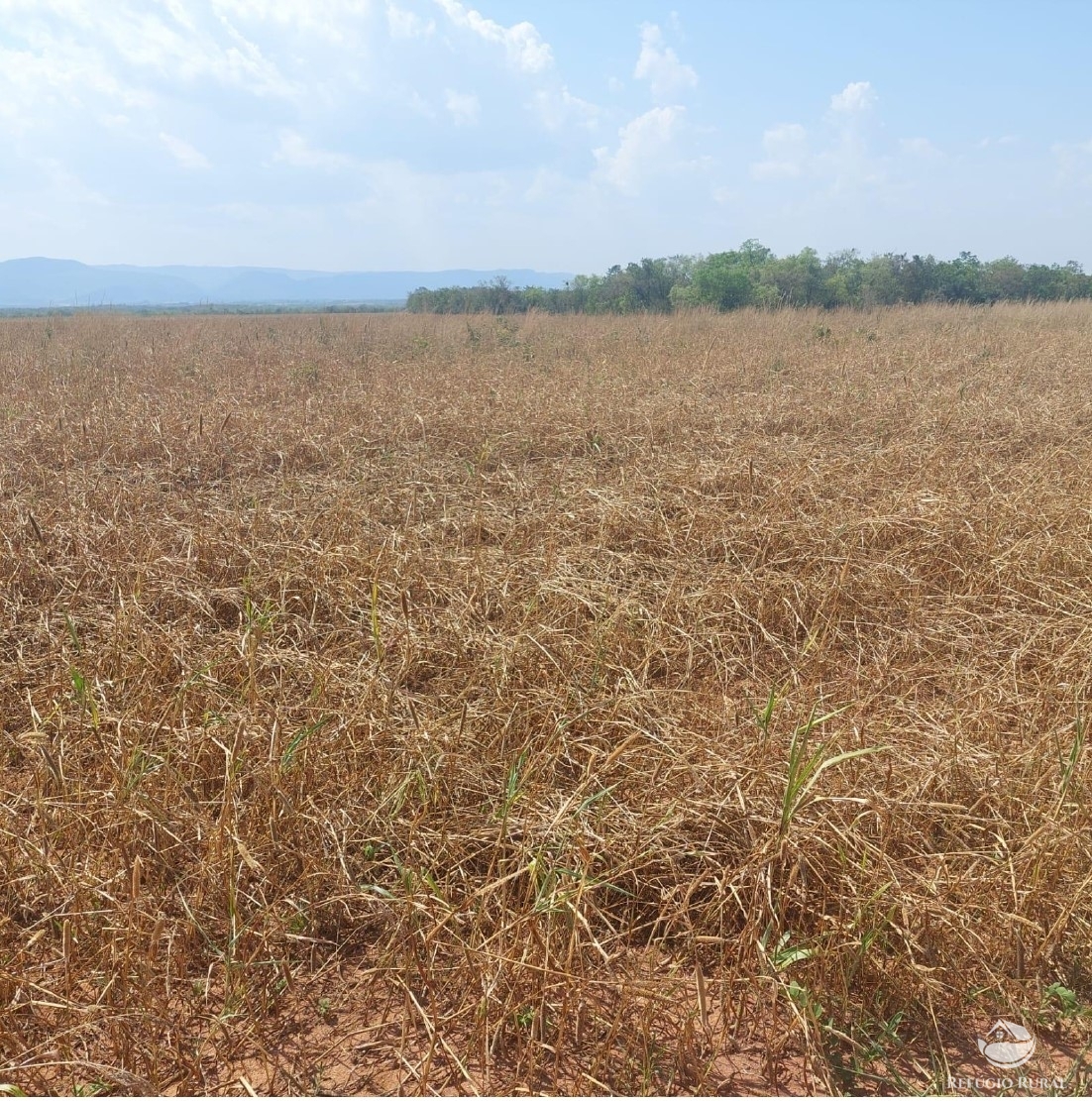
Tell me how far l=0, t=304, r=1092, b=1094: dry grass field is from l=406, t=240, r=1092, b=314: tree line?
20.6m

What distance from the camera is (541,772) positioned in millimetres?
2082

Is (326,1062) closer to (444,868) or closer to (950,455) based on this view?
(444,868)

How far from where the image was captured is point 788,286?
1057 inches

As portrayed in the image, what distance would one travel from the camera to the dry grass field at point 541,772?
148 cm

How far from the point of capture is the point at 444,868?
1.91 meters

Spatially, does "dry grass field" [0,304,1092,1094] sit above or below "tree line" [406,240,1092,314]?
below

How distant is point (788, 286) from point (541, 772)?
2813cm

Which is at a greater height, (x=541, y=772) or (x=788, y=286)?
(x=788, y=286)

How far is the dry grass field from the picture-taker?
1.48 m

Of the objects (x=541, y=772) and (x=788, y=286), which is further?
(x=788, y=286)

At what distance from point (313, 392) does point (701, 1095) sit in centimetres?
748

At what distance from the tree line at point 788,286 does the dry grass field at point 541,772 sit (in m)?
20.6

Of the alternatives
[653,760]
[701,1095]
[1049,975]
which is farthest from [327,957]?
[1049,975]

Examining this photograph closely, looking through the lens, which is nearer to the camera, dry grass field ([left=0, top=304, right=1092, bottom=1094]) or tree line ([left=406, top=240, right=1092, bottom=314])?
dry grass field ([left=0, top=304, right=1092, bottom=1094])
